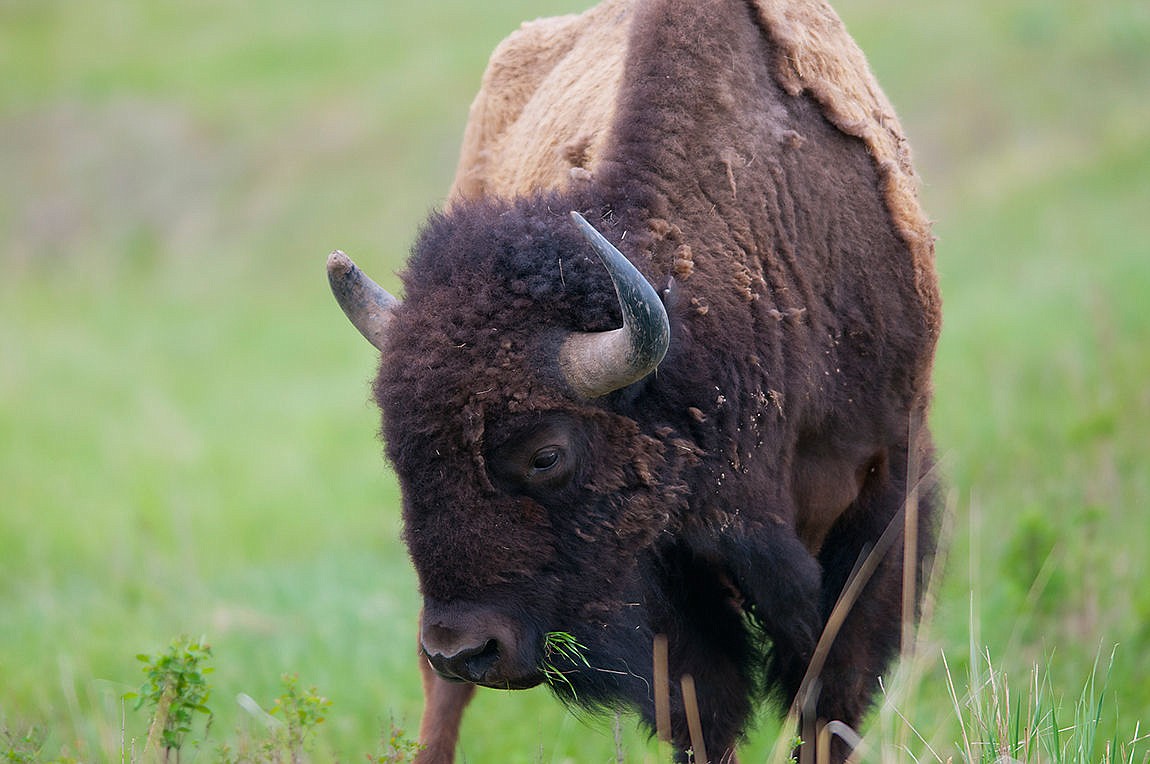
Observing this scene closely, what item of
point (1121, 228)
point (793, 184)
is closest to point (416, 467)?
point (793, 184)

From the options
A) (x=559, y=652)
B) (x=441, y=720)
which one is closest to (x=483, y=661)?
(x=559, y=652)

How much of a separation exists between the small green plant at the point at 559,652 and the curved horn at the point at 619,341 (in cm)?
71

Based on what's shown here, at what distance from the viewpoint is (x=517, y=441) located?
136 inches

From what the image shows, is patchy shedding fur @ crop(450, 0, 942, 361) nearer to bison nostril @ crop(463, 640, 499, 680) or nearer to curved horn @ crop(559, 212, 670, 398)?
curved horn @ crop(559, 212, 670, 398)

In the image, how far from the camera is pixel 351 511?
1160 cm

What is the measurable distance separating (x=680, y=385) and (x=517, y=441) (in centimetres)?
52

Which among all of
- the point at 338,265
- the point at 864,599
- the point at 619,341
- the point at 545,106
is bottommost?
the point at 864,599

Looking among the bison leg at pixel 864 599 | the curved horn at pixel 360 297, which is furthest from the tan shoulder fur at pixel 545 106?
the bison leg at pixel 864 599

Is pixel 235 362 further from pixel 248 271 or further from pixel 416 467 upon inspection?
pixel 416 467

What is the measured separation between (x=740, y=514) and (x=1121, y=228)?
11160 millimetres

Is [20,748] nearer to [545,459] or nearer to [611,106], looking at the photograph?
[545,459]

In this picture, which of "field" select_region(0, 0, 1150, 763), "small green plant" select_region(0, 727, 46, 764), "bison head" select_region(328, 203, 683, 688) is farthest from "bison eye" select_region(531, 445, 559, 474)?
"small green plant" select_region(0, 727, 46, 764)

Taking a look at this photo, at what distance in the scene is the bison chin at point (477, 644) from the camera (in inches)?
135

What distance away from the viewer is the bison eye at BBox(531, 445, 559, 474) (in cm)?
348
